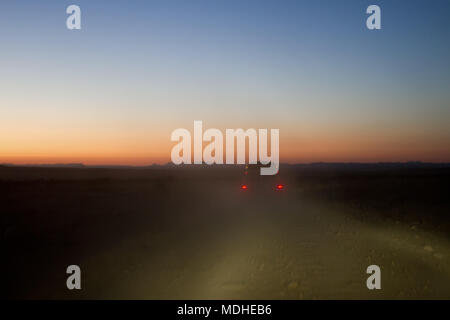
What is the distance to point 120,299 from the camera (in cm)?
572

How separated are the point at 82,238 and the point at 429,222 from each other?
11329 millimetres

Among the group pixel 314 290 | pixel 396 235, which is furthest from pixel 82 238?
pixel 396 235

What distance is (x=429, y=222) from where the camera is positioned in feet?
39.9
